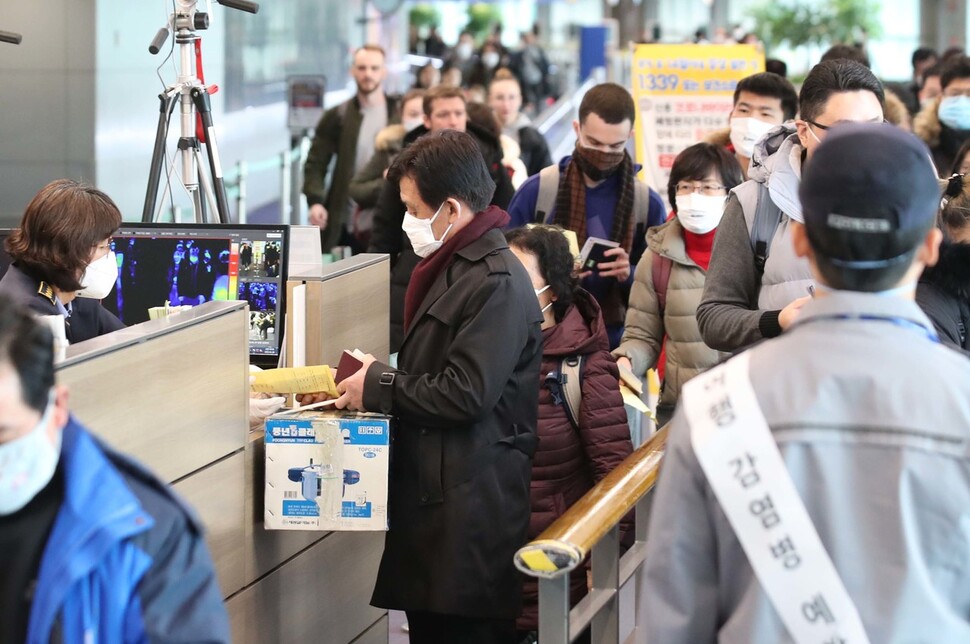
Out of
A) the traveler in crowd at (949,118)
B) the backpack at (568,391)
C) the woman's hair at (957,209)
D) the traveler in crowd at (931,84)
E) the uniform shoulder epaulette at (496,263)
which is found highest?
the traveler in crowd at (931,84)

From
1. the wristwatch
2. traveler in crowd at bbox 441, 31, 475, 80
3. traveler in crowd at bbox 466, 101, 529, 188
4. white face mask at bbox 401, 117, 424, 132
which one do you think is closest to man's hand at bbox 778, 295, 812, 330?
the wristwatch

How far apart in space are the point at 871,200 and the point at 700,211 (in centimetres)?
273

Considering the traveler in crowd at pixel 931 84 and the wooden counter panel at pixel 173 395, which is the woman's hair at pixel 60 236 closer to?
the wooden counter panel at pixel 173 395

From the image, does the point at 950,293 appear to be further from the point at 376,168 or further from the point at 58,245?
the point at 376,168

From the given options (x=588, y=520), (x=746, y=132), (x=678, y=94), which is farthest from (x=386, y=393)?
(x=678, y=94)

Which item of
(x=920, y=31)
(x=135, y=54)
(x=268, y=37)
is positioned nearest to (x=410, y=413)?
(x=135, y=54)

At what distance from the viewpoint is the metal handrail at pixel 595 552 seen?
104 inches

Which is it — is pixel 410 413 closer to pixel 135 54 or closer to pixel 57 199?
pixel 57 199

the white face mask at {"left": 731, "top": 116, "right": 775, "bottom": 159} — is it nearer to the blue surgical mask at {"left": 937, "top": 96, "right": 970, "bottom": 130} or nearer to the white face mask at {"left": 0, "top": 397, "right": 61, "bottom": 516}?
the blue surgical mask at {"left": 937, "top": 96, "right": 970, "bottom": 130}

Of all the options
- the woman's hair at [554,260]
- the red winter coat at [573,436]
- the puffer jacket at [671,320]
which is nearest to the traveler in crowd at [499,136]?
the puffer jacket at [671,320]

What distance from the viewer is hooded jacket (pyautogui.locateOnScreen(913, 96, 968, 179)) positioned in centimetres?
667

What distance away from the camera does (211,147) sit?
15.8ft

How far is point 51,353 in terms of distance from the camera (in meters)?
1.96

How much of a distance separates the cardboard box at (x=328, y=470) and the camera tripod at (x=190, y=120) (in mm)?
1631
